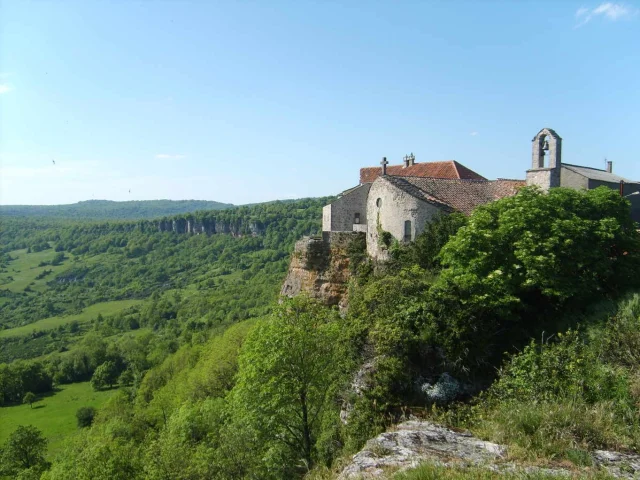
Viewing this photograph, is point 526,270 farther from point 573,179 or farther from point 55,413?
point 55,413

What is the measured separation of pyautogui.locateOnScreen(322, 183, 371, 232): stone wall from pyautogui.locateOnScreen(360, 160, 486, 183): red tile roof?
438cm

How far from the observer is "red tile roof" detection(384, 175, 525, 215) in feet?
65.4

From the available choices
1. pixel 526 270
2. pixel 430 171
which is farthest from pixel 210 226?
pixel 526 270

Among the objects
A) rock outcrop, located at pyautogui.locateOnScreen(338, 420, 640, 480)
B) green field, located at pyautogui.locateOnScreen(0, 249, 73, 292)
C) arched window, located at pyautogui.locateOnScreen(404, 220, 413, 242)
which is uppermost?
arched window, located at pyautogui.locateOnScreen(404, 220, 413, 242)

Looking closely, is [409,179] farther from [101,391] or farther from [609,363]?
[101,391]

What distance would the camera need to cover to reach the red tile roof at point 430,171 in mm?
28203

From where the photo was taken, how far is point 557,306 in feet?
42.2

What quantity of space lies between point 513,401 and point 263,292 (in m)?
91.6

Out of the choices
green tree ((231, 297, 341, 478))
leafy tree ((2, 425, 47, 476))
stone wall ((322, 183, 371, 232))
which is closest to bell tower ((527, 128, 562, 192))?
stone wall ((322, 183, 371, 232))

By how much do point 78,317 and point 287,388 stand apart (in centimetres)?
12768

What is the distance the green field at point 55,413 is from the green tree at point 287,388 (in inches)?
1604

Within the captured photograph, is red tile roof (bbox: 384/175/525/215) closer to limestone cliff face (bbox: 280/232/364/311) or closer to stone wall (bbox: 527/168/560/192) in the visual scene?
stone wall (bbox: 527/168/560/192)

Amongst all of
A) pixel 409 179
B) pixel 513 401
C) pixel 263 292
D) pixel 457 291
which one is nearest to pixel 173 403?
pixel 409 179

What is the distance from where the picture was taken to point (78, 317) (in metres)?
121
